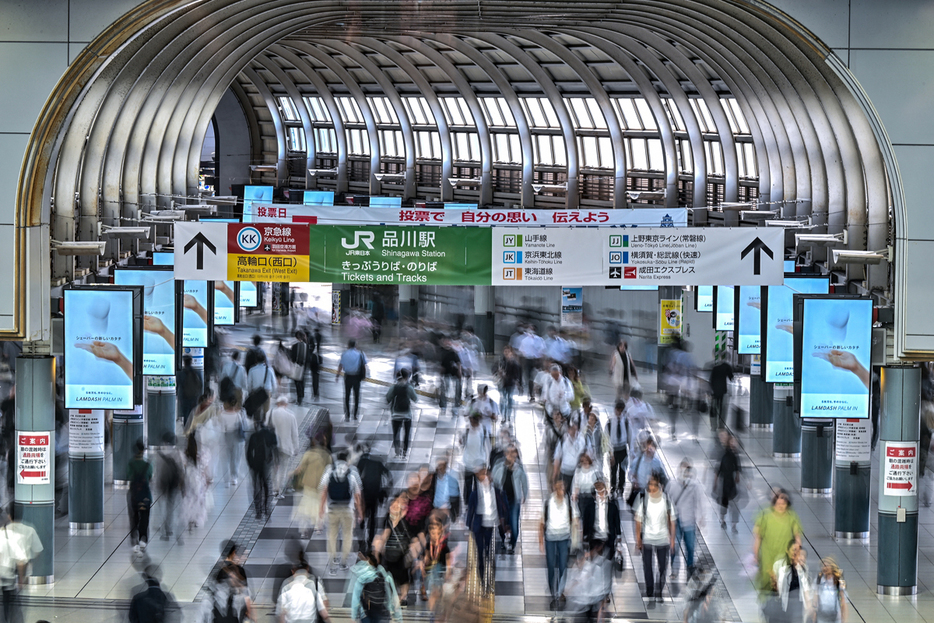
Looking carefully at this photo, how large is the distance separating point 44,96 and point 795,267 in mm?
10839

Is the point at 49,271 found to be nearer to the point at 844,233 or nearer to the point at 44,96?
the point at 44,96

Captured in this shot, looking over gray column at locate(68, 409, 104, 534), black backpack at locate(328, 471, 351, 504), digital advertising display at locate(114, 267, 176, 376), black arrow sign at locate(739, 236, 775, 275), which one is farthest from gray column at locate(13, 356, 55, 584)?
black arrow sign at locate(739, 236, 775, 275)

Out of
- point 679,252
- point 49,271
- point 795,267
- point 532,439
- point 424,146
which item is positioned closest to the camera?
point 49,271

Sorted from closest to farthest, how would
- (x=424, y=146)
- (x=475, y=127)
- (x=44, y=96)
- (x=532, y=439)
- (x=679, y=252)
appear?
1. (x=44, y=96)
2. (x=679, y=252)
3. (x=532, y=439)
4. (x=475, y=127)
5. (x=424, y=146)

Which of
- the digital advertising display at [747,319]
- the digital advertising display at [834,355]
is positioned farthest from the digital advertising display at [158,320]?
the digital advertising display at [747,319]

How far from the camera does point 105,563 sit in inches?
593

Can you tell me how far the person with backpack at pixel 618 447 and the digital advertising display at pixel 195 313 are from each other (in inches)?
286

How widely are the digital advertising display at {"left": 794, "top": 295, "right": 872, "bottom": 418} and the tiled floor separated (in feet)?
7.05

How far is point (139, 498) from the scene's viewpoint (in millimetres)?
14984

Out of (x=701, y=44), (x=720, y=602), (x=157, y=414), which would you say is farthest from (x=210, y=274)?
(x=701, y=44)

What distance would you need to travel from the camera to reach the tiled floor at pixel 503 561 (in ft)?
44.1

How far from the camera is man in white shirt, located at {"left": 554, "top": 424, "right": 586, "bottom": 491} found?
1550 centimetres

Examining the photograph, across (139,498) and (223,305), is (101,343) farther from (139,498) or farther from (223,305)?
(223,305)

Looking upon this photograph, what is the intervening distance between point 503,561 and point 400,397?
5177mm
